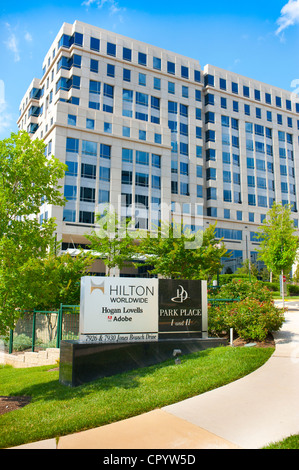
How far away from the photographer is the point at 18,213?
9898 mm

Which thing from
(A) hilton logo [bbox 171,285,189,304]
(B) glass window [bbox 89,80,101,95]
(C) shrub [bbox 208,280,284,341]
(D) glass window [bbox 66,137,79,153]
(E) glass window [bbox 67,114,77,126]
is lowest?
(C) shrub [bbox 208,280,284,341]

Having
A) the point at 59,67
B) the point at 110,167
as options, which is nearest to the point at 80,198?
the point at 110,167

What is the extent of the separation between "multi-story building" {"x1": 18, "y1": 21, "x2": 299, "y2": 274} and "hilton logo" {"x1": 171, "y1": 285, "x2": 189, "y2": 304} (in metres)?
25.6

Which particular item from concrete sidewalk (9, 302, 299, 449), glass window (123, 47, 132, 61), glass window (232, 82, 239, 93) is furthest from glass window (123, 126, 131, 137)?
concrete sidewalk (9, 302, 299, 449)

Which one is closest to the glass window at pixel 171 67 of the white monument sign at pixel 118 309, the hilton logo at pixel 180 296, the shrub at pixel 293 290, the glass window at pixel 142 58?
the glass window at pixel 142 58

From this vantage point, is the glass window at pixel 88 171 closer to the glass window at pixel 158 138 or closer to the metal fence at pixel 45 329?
the glass window at pixel 158 138

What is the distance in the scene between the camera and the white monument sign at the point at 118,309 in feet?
33.1

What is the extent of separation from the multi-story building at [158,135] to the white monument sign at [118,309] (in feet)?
85.2

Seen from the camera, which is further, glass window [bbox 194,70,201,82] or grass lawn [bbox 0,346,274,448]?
glass window [bbox 194,70,201,82]

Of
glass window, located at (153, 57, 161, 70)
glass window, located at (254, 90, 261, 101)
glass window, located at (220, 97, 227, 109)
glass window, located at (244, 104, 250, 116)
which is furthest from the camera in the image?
glass window, located at (254, 90, 261, 101)

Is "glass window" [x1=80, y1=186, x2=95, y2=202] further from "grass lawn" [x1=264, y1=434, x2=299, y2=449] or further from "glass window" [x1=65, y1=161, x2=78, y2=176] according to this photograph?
"grass lawn" [x1=264, y1=434, x2=299, y2=449]

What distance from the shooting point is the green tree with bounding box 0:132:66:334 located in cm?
893

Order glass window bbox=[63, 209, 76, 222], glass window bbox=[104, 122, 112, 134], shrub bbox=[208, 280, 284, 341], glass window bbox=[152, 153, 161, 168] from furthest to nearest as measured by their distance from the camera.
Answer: glass window bbox=[152, 153, 161, 168] < glass window bbox=[104, 122, 112, 134] < glass window bbox=[63, 209, 76, 222] < shrub bbox=[208, 280, 284, 341]

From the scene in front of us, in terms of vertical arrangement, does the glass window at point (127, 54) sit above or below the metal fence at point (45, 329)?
above
